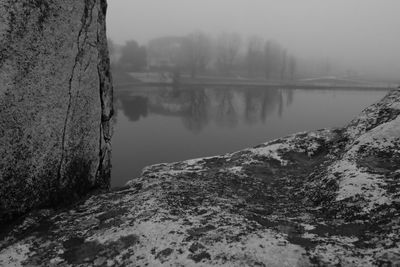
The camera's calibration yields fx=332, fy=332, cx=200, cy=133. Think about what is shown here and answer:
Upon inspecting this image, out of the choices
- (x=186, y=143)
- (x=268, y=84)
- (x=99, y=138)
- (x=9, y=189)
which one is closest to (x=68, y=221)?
(x=9, y=189)

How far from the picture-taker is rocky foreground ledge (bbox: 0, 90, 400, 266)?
329 centimetres

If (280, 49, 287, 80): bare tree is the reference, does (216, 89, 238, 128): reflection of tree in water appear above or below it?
below

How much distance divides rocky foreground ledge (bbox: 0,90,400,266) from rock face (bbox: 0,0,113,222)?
0.45 metres

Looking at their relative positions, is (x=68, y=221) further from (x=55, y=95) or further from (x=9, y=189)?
(x=55, y=95)

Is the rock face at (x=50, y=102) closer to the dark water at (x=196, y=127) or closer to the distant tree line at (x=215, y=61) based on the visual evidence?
the dark water at (x=196, y=127)

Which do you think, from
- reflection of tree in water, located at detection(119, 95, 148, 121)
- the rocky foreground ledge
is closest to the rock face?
the rocky foreground ledge

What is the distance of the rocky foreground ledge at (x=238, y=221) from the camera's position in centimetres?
329

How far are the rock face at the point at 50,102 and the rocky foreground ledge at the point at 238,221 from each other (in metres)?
0.45

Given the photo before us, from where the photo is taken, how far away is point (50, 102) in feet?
15.7

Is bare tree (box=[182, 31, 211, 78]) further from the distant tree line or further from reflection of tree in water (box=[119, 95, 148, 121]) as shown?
reflection of tree in water (box=[119, 95, 148, 121])

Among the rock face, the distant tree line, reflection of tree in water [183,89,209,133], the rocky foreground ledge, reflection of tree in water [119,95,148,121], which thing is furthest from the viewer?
the distant tree line

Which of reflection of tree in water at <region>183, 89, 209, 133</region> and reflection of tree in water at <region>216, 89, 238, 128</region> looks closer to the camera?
reflection of tree in water at <region>183, 89, 209, 133</region>

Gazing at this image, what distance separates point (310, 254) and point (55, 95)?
3978mm

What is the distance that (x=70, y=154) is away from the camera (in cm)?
517
